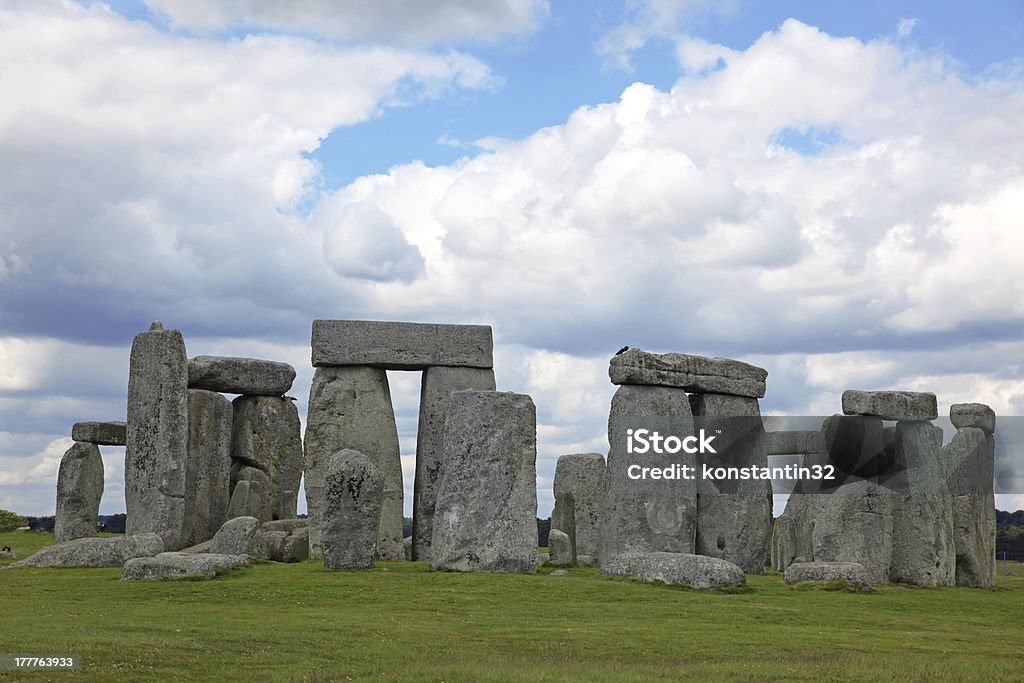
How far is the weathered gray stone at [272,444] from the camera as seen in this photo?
99.0 ft

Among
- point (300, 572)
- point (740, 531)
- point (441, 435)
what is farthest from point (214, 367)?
point (740, 531)

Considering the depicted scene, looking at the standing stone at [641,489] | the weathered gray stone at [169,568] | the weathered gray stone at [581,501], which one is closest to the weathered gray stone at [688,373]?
the standing stone at [641,489]

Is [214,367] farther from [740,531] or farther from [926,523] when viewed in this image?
[926,523]

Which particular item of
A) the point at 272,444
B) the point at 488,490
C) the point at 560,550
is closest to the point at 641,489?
the point at 560,550

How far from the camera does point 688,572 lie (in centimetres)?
2072

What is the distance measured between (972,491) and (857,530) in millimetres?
3521

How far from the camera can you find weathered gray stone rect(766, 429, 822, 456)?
27.2 meters

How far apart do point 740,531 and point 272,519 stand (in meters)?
10.4

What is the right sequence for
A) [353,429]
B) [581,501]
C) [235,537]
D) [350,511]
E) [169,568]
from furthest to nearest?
[581,501] → [353,429] → [235,537] → [350,511] → [169,568]

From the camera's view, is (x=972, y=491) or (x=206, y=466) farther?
(x=206, y=466)

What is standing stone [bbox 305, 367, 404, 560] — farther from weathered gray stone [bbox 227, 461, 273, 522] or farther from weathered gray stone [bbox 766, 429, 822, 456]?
weathered gray stone [bbox 766, 429, 822, 456]

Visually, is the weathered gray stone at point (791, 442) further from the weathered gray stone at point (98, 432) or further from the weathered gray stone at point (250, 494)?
the weathered gray stone at point (98, 432)

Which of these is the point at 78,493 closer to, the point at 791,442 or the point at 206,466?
the point at 206,466

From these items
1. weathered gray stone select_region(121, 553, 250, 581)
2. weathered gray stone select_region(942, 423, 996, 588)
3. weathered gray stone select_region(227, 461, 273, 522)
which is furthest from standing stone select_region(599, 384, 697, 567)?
weathered gray stone select_region(227, 461, 273, 522)
